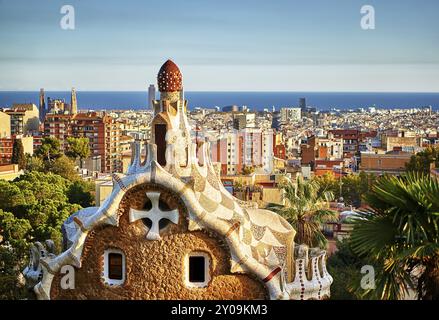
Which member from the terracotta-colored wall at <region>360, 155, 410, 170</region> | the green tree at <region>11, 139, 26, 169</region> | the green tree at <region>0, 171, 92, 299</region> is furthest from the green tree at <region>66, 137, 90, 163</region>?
the green tree at <region>0, 171, 92, 299</region>

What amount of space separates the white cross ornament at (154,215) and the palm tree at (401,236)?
311cm

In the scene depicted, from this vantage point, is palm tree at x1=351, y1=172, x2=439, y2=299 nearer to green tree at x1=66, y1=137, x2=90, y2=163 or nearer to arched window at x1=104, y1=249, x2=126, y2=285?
arched window at x1=104, y1=249, x2=126, y2=285

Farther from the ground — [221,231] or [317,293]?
[221,231]

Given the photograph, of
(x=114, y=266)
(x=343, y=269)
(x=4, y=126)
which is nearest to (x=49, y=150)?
(x=4, y=126)

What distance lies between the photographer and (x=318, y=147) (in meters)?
71.7

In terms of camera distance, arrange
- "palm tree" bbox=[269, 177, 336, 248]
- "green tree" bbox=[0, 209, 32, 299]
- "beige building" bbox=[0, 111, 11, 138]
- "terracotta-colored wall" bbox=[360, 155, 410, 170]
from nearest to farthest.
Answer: "palm tree" bbox=[269, 177, 336, 248]
"green tree" bbox=[0, 209, 32, 299]
"terracotta-colored wall" bbox=[360, 155, 410, 170]
"beige building" bbox=[0, 111, 11, 138]

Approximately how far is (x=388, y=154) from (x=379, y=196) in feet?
160

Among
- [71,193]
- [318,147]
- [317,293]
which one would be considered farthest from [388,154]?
[317,293]

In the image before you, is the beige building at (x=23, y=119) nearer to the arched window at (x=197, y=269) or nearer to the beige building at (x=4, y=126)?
the beige building at (x=4, y=126)

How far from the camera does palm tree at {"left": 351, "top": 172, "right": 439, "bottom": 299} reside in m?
8.03

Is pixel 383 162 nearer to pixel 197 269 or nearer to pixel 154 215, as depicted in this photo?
pixel 197 269

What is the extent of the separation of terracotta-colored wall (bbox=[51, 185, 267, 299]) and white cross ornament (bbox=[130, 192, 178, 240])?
0.20 ft
